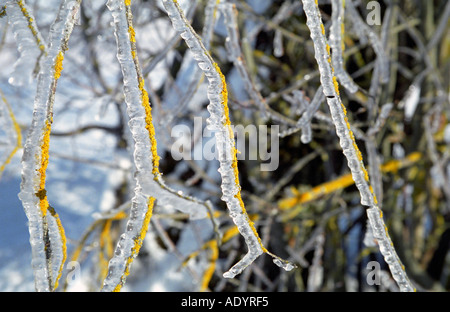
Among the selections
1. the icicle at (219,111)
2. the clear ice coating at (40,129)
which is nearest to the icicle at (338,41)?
the icicle at (219,111)

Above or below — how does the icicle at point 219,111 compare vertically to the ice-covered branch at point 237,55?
below

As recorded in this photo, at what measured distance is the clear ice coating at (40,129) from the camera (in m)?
0.42

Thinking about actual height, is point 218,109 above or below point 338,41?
below

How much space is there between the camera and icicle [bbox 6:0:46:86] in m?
0.48

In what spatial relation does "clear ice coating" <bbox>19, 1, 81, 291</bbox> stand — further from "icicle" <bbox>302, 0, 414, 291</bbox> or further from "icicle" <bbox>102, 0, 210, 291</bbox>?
"icicle" <bbox>302, 0, 414, 291</bbox>

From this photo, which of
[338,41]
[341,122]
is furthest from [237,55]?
[341,122]

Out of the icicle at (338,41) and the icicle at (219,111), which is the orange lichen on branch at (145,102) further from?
the icicle at (338,41)

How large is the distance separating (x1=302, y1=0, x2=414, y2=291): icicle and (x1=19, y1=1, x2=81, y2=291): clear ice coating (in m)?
0.27

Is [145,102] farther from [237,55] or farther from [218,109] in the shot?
[237,55]

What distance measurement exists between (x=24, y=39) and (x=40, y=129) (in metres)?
0.15

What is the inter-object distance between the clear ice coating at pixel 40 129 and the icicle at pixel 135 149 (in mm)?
63

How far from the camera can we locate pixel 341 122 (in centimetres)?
45

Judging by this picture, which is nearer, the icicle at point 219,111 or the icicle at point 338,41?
the icicle at point 219,111
